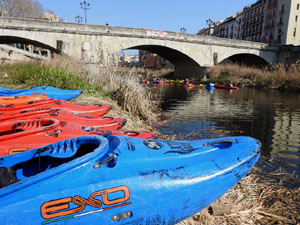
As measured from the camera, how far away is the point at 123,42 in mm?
25312

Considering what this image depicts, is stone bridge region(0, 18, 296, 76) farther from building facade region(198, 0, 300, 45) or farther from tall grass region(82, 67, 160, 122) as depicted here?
building facade region(198, 0, 300, 45)

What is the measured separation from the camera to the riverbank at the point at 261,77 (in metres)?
19.7

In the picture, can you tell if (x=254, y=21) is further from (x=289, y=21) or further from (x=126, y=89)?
(x=126, y=89)

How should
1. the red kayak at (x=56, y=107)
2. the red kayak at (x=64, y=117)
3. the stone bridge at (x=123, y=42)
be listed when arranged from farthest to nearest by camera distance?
the stone bridge at (x=123, y=42) < the red kayak at (x=56, y=107) < the red kayak at (x=64, y=117)

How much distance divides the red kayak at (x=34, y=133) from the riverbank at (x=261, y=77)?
67.0ft

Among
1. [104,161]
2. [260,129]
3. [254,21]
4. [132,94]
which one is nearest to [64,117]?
[104,161]

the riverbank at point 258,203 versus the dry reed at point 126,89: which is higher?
the dry reed at point 126,89

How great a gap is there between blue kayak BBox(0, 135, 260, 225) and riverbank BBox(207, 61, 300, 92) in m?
A: 20.5

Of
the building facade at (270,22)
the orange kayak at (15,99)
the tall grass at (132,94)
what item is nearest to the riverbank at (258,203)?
the tall grass at (132,94)

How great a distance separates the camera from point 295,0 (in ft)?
149

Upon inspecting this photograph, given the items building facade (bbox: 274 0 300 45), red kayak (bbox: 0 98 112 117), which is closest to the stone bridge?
red kayak (bbox: 0 98 112 117)

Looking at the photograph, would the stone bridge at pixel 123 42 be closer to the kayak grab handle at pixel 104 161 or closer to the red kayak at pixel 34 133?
the red kayak at pixel 34 133

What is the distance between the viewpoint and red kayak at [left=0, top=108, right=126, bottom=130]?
4.09 metres

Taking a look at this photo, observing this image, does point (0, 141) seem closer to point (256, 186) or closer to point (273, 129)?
point (256, 186)
